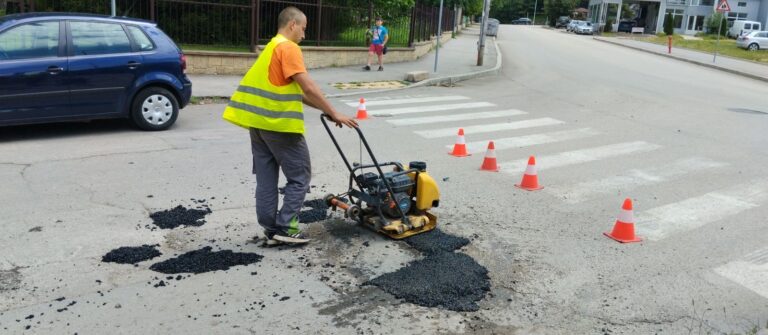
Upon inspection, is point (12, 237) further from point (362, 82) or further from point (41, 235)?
point (362, 82)

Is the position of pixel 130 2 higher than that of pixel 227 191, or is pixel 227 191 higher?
pixel 130 2

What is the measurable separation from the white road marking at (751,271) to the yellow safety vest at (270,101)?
352cm

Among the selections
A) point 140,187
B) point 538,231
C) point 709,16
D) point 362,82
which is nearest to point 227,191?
point 140,187

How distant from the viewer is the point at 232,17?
17891 mm

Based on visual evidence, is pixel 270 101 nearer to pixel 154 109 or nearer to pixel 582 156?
pixel 154 109

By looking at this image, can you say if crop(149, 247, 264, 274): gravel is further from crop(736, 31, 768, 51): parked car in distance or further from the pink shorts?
crop(736, 31, 768, 51): parked car in distance

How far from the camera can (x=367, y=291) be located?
4320 mm

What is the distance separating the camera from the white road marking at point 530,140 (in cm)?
928

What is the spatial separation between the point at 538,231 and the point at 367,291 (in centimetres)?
211

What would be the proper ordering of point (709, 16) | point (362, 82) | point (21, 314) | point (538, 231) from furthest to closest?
point (709, 16)
point (362, 82)
point (538, 231)
point (21, 314)

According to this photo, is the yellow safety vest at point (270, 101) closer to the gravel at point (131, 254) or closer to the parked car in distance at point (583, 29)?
the gravel at point (131, 254)

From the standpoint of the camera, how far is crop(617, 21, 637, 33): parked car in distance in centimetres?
6731

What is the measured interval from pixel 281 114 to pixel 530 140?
606 cm

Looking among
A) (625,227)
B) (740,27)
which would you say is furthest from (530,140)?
(740,27)
